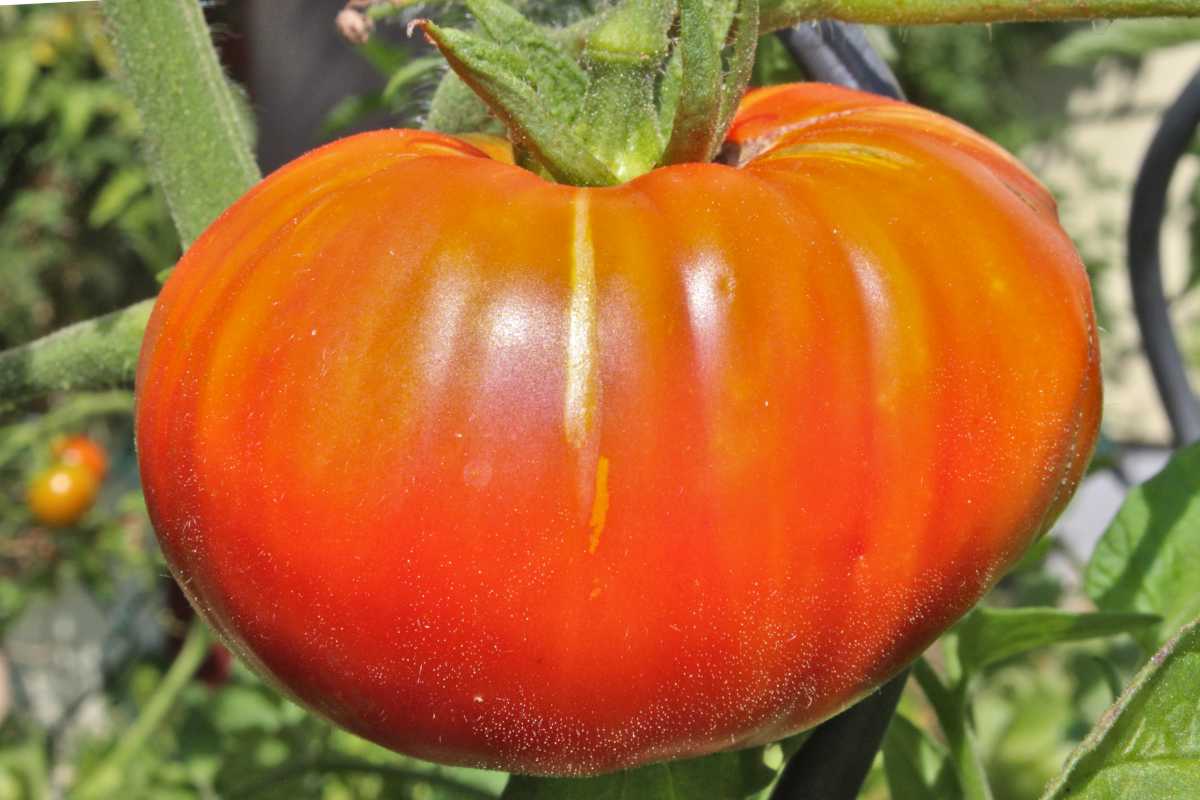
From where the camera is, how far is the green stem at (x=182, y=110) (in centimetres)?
55

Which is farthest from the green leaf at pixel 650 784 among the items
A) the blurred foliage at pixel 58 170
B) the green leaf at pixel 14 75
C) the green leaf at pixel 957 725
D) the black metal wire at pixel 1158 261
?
the green leaf at pixel 14 75

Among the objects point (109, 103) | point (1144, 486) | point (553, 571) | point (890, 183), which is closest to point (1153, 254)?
point (1144, 486)

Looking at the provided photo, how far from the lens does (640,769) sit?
1.52 feet

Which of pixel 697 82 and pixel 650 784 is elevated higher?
pixel 697 82

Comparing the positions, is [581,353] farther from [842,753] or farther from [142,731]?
[142,731]

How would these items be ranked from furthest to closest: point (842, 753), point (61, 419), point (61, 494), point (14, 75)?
1. point (14, 75)
2. point (61, 494)
3. point (61, 419)
4. point (842, 753)

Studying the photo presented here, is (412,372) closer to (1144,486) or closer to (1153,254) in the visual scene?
(1144,486)

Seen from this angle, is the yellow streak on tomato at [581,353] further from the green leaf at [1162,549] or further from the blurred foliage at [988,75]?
the blurred foliage at [988,75]

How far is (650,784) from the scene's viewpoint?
0.46 meters

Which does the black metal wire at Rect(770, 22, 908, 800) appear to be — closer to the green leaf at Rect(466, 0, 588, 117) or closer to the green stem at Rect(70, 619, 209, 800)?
the green leaf at Rect(466, 0, 588, 117)

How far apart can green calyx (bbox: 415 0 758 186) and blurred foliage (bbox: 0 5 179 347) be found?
2356 millimetres

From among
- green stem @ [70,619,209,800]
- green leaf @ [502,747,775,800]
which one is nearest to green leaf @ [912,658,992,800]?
green leaf @ [502,747,775,800]

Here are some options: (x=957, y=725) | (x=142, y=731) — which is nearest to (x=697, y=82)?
(x=957, y=725)

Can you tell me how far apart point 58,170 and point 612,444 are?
2848 mm
